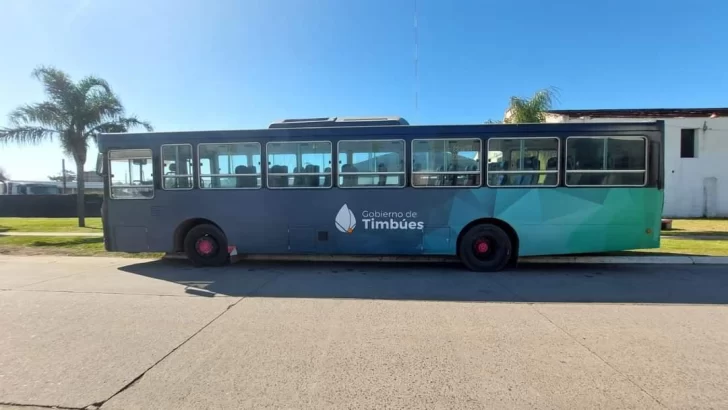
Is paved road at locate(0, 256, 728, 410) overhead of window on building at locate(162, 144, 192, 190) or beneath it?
beneath

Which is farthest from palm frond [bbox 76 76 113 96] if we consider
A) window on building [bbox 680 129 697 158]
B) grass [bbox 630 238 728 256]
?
window on building [bbox 680 129 697 158]

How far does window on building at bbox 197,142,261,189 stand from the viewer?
8.07 metres

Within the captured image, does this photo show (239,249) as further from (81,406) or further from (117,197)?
(81,406)

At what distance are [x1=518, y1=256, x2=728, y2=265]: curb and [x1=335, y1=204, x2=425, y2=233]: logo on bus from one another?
117 inches

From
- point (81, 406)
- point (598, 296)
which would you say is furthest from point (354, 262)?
point (81, 406)

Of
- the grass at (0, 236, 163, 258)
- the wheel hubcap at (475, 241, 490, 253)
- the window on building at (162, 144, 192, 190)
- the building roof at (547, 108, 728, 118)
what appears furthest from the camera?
the building roof at (547, 108, 728, 118)

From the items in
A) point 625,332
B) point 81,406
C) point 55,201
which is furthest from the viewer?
point 55,201

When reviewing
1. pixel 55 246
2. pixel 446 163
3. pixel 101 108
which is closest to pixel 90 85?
pixel 101 108

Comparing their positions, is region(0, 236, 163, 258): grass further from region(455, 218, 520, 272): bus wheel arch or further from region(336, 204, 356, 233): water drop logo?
region(455, 218, 520, 272): bus wheel arch

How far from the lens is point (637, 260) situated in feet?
28.4

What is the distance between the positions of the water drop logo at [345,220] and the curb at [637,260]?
4.09 meters

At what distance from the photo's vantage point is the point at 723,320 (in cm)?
478

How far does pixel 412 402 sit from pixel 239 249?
20.4 ft

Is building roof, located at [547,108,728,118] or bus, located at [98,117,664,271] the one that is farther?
building roof, located at [547,108,728,118]
